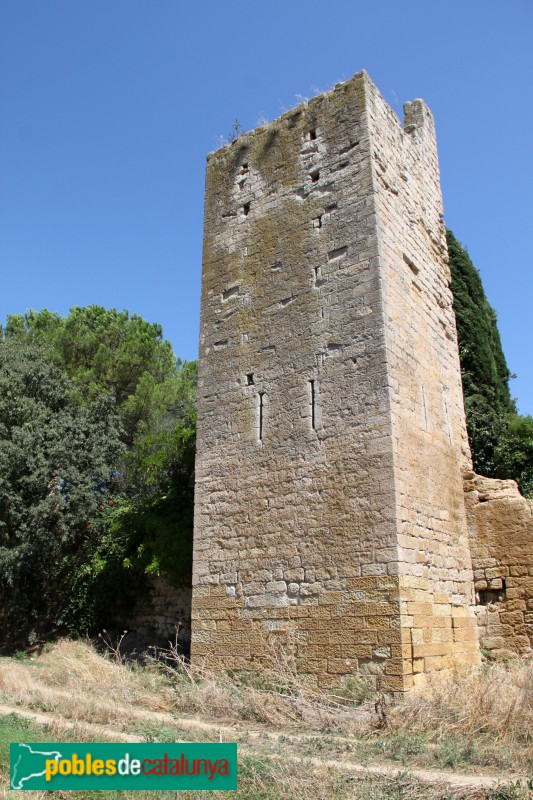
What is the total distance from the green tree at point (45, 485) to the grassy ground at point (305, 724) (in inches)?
147

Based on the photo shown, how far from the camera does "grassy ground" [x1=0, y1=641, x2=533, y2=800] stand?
14.4 feet

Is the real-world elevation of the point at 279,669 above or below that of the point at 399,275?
below

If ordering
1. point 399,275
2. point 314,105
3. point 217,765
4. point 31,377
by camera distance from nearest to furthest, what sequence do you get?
point 217,765
point 399,275
point 314,105
point 31,377

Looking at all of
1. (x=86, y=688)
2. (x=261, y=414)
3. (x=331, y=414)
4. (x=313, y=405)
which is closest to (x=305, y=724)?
(x=86, y=688)

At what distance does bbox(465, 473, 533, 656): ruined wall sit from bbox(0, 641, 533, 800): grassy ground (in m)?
0.44

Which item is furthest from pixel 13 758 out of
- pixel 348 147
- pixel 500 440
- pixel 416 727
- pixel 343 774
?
pixel 500 440

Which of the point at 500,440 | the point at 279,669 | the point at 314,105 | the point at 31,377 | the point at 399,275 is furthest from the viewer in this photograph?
the point at 31,377

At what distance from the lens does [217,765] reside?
4.51 m

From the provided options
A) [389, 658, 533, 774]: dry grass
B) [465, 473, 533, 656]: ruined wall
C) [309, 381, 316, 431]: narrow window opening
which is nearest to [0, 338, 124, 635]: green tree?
[309, 381, 316, 431]: narrow window opening

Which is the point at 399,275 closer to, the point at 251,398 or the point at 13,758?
the point at 251,398

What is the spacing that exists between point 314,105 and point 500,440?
22.0 feet

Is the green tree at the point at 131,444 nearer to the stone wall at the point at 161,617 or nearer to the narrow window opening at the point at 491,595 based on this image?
the stone wall at the point at 161,617

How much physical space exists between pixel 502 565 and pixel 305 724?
11.7 ft

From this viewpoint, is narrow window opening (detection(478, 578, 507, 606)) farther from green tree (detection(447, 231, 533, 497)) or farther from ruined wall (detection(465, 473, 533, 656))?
green tree (detection(447, 231, 533, 497))
